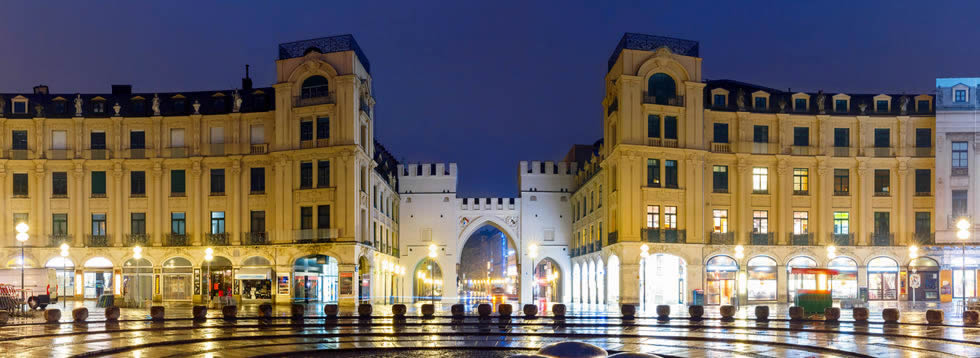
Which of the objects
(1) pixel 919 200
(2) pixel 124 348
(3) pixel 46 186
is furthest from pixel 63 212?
(1) pixel 919 200

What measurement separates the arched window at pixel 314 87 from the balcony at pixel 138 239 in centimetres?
1314

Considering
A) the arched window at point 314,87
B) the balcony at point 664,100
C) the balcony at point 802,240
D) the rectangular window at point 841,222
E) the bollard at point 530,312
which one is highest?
the arched window at point 314,87

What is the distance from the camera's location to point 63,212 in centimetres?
5397

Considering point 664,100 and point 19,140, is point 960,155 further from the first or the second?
point 19,140

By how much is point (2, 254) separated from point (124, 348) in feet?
119

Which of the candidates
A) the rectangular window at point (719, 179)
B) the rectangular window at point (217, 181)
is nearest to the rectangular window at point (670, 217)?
the rectangular window at point (719, 179)

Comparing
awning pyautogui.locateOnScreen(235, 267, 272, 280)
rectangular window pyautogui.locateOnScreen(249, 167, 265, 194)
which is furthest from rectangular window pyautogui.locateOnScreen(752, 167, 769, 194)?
rectangular window pyautogui.locateOnScreen(249, 167, 265, 194)

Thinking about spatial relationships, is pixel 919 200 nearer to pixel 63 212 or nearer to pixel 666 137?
pixel 666 137

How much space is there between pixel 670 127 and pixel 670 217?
5236mm

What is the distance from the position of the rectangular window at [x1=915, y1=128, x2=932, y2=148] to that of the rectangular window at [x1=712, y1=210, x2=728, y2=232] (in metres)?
12.7

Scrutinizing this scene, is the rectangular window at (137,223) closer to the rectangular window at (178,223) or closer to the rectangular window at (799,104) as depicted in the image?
the rectangular window at (178,223)

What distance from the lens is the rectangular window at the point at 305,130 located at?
169 ft

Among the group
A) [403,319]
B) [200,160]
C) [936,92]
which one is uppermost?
[936,92]

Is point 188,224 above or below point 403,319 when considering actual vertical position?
above
